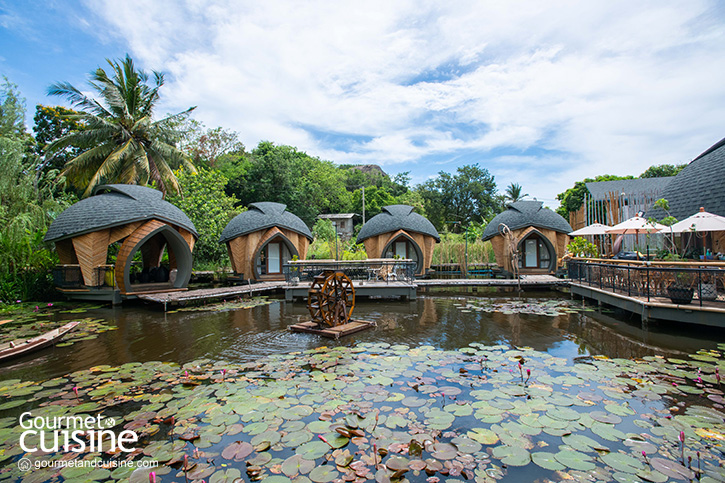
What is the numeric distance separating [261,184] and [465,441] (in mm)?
27236

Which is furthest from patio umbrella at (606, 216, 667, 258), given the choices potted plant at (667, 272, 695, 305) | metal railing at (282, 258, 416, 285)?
metal railing at (282, 258, 416, 285)

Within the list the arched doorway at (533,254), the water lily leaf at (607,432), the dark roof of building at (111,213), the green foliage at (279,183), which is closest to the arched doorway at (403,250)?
the arched doorway at (533,254)

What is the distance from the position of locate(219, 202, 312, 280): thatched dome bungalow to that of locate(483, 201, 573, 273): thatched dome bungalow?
370 inches

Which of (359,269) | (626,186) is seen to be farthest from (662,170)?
(359,269)

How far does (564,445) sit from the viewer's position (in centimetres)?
343

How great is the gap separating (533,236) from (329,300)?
13748mm

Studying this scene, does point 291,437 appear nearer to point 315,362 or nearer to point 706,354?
point 315,362

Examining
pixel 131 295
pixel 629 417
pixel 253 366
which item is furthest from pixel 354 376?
pixel 131 295

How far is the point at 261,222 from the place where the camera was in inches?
633

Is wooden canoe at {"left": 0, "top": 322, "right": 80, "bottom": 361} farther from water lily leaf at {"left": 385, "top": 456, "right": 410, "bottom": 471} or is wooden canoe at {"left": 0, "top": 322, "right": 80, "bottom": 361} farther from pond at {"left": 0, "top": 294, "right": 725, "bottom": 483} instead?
water lily leaf at {"left": 385, "top": 456, "right": 410, "bottom": 471}

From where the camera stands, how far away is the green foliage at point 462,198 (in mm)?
35500

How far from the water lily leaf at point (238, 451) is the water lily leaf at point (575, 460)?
2.66m

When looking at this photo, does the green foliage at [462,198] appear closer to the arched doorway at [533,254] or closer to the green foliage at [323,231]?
the green foliage at [323,231]

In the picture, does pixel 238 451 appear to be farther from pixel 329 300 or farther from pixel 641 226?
pixel 641 226
